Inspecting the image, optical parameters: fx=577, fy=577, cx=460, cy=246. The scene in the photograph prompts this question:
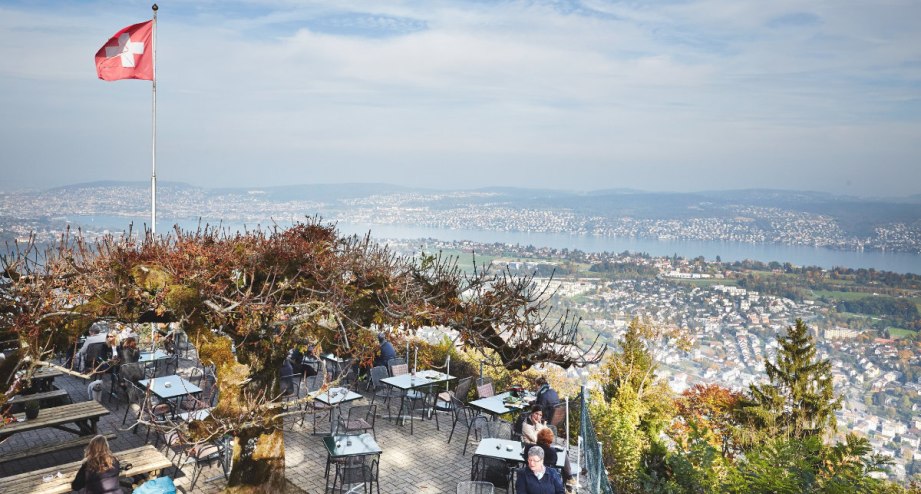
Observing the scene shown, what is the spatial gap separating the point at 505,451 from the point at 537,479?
1.79 m

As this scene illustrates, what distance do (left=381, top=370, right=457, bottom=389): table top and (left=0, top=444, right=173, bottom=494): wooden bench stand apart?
14.3 ft

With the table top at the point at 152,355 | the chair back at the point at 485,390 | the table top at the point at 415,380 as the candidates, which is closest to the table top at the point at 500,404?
the chair back at the point at 485,390

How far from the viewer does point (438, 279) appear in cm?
733

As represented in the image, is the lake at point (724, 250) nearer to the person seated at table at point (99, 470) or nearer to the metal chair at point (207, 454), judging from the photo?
the metal chair at point (207, 454)

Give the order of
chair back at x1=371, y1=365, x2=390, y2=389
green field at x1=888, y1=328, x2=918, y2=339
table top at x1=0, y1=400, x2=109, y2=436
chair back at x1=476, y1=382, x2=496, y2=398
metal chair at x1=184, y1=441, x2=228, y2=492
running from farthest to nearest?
green field at x1=888, y1=328, x2=918, y2=339 → chair back at x1=371, y1=365, x2=390, y2=389 → chair back at x1=476, y1=382, x2=496, y2=398 → table top at x1=0, y1=400, x2=109, y2=436 → metal chair at x1=184, y1=441, x2=228, y2=492

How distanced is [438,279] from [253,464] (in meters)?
3.33

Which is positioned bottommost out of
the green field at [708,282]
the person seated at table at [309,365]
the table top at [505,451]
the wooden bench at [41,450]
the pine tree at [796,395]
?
the green field at [708,282]

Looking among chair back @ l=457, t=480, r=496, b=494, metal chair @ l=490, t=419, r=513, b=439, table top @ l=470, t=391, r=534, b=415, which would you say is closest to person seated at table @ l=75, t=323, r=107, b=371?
table top @ l=470, t=391, r=534, b=415

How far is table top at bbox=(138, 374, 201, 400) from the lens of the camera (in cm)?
962

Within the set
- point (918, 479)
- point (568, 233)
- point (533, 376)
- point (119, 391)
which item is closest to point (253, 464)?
point (119, 391)

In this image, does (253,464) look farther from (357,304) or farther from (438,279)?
(438,279)

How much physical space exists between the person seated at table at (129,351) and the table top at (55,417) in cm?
241

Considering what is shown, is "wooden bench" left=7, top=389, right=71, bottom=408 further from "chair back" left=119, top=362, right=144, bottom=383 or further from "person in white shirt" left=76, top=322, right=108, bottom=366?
"person in white shirt" left=76, top=322, right=108, bottom=366

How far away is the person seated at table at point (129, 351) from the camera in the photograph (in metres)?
11.6
